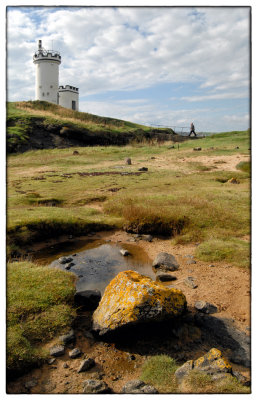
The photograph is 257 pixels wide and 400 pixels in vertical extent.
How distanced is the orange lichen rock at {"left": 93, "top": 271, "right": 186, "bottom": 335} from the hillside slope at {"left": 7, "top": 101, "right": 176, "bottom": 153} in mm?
36105

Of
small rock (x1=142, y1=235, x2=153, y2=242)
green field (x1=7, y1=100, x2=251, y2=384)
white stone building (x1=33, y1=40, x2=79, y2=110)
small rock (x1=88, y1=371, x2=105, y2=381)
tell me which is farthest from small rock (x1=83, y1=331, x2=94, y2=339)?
white stone building (x1=33, y1=40, x2=79, y2=110)

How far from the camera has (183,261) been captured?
11844 millimetres

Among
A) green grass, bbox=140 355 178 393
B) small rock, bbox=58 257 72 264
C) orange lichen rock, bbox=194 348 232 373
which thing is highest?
small rock, bbox=58 257 72 264

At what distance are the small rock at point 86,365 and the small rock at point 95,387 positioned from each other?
0.47 m

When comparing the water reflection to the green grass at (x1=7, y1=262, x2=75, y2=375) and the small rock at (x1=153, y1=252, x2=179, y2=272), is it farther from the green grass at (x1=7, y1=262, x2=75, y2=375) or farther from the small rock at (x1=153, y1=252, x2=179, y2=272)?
the green grass at (x1=7, y1=262, x2=75, y2=375)

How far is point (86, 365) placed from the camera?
253 inches

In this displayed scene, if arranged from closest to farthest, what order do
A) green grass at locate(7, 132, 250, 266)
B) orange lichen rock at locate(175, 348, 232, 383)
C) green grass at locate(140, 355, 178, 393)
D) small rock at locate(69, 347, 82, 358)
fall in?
green grass at locate(140, 355, 178, 393)
orange lichen rock at locate(175, 348, 232, 383)
small rock at locate(69, 347, 82, 358)
green grass at locate(7, 132, 250, 266)

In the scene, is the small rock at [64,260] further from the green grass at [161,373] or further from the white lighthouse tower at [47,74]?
the white lighthouse tower at [47,74]

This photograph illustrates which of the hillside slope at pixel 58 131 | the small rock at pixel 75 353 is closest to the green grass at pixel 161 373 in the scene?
the small rock at pixel 75 353

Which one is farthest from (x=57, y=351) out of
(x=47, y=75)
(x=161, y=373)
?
(x=47, y=75)

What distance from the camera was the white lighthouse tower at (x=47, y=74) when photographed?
2694 inches

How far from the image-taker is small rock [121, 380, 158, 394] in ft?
17.6

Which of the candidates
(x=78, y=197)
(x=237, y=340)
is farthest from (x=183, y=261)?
(x=78, y=197)
